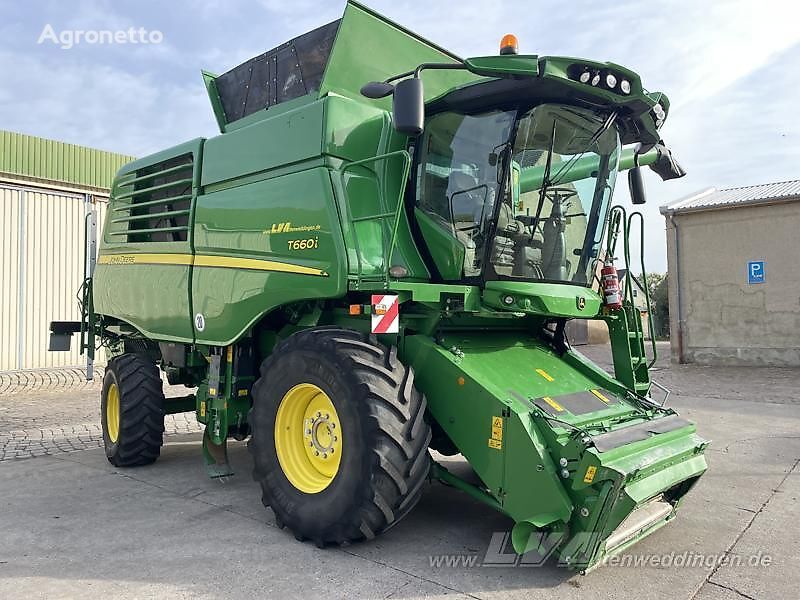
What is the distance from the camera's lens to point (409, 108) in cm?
354

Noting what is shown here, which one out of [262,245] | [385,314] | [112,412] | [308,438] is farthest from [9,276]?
[385,314]

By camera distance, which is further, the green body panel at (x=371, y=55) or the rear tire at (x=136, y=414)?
the rear tire at (x=136, y=414)

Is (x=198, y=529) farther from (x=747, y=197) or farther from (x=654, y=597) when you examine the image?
(x=747, y=197)

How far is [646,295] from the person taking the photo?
4.73 metres

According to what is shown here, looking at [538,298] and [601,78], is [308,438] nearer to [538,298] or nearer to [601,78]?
[538,298]

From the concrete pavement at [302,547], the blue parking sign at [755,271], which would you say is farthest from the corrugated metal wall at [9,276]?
the blue parking sign at [755,271]

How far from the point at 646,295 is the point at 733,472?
2038 mm

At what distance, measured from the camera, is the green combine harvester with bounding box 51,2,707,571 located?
3.45m

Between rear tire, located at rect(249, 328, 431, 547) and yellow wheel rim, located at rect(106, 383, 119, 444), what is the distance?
255 centimetres

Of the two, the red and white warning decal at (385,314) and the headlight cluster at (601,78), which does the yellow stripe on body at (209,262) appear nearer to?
the red and white warning decal at (385,314)

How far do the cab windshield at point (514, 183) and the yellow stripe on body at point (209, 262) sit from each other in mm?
952

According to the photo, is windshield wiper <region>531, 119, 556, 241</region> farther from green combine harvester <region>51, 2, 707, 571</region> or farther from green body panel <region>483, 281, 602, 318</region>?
green body panel <region>483, 281, 602, 318</region>

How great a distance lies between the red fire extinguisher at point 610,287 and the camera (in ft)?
15.5

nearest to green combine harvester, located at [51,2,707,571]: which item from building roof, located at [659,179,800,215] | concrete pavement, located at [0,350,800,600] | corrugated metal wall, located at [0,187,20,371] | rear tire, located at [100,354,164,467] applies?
concrete pavement, located at [0,350,800,600]
